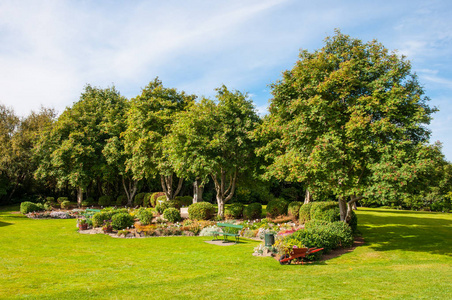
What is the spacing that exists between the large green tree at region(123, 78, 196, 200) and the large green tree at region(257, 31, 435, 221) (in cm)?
1372

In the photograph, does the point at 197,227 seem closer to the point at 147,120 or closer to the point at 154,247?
the point at 154,247

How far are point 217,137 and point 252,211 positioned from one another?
20.5 ft

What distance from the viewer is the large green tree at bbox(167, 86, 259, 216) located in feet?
73.8

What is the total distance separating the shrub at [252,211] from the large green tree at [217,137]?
6.99 feet

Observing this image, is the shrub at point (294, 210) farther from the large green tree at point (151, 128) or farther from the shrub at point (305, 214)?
the large green tree at point (151, 128)

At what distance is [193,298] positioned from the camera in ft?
22.9

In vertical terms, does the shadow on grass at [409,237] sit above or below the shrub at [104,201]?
below

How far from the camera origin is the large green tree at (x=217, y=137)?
22.5 meters

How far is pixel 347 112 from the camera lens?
48.3 ft

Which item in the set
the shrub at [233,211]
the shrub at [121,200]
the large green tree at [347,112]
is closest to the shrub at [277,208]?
the shrub at [233,211]

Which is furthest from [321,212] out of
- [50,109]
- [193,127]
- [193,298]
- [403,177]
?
[50,109]

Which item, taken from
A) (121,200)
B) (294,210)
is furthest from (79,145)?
(294,210)

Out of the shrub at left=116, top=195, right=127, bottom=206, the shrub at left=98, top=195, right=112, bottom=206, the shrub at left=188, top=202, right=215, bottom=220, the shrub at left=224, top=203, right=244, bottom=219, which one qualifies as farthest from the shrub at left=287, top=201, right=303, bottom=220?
the shrub at left=98, top=195, right=112, bottom=206

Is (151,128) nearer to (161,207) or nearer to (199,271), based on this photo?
(161,207)
